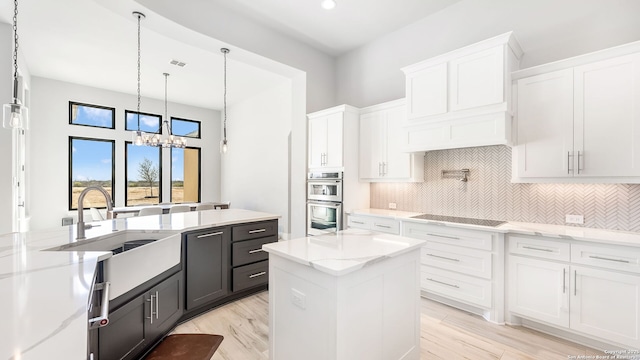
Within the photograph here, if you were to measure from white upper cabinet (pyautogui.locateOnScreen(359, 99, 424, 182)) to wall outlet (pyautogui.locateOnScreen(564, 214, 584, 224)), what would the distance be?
4.94 feet

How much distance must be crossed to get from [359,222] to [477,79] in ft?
7.20

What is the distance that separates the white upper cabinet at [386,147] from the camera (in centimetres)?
360

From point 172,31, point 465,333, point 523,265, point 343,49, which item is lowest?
point 465,333

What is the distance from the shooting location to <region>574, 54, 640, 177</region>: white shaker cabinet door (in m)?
2.23

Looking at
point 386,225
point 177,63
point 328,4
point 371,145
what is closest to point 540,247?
point 386,225

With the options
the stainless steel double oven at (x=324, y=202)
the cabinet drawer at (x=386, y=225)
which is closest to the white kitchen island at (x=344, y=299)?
the cabinet drawer at (x=386, y=225)

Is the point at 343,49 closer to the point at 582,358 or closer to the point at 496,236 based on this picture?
the point at 496,236

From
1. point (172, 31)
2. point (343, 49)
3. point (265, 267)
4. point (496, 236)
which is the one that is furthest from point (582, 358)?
point (172, 31)

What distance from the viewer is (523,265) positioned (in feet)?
8.39

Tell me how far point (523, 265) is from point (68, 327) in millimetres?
3187

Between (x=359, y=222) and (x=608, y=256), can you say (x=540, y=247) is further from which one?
(x=359, y=222)

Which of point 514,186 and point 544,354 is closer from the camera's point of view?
point 544,354

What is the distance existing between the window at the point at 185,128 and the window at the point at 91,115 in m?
1.35

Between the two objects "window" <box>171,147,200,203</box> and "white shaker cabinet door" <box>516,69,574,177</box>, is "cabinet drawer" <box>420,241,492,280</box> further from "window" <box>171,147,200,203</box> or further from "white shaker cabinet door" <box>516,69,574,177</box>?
"window" <box>171,147,200,203</box>
